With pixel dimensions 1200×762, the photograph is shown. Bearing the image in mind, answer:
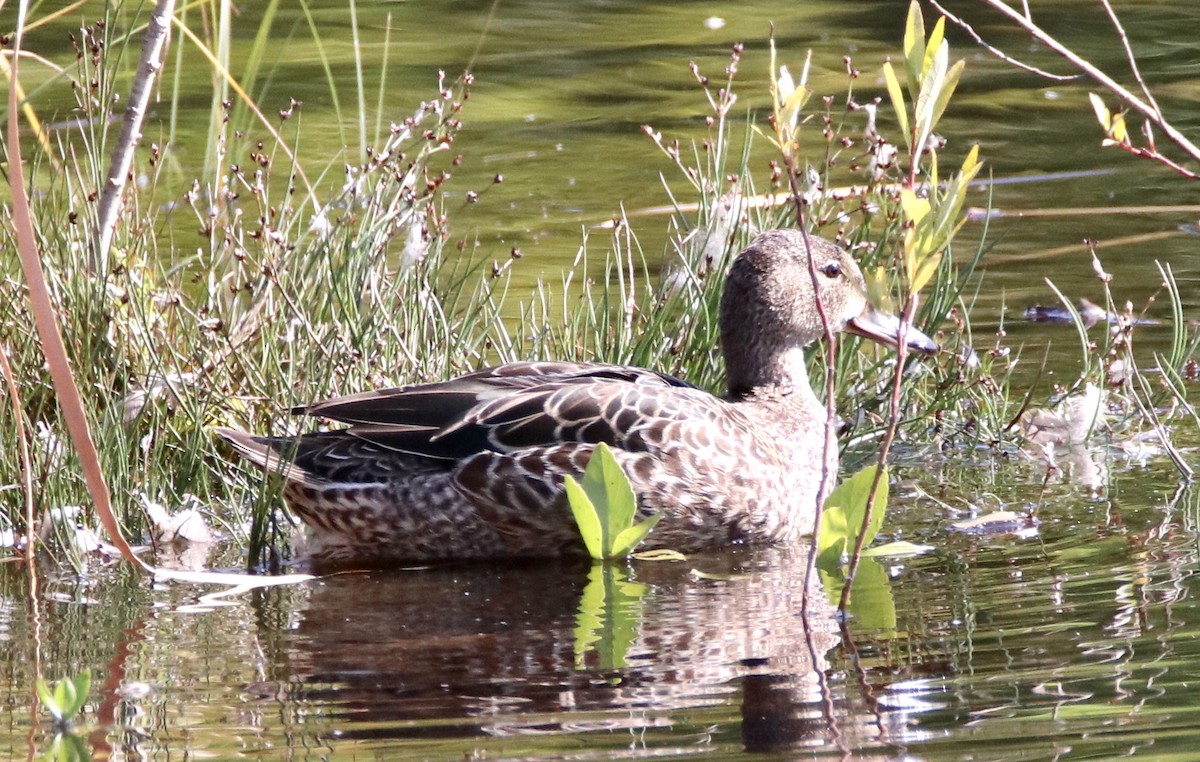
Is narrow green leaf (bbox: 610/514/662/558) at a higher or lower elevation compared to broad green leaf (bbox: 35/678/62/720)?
lower

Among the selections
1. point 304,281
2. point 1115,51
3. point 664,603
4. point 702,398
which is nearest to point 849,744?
point 664,603

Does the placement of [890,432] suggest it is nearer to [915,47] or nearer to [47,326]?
[915,47]

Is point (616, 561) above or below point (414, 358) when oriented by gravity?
below

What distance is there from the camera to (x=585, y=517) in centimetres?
572

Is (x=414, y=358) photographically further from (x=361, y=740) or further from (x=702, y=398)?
(x=361, y=740)

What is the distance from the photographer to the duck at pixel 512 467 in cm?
605

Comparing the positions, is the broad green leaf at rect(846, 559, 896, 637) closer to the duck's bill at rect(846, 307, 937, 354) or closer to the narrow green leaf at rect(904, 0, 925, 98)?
the duck's bill at rect(846, 307, 937, 354)

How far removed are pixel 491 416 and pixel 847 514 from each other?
1326mm

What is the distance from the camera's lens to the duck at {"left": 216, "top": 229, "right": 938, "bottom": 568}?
605cm

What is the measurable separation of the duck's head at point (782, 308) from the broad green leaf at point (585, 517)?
1117mm

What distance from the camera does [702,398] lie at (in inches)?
249

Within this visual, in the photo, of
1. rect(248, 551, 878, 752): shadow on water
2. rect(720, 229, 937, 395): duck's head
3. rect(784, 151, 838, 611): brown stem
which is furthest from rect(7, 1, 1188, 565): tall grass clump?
rect(784, 151, 838, 611): brown stem

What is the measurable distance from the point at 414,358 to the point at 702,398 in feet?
3.76

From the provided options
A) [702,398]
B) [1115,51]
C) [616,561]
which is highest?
[1115,51]
